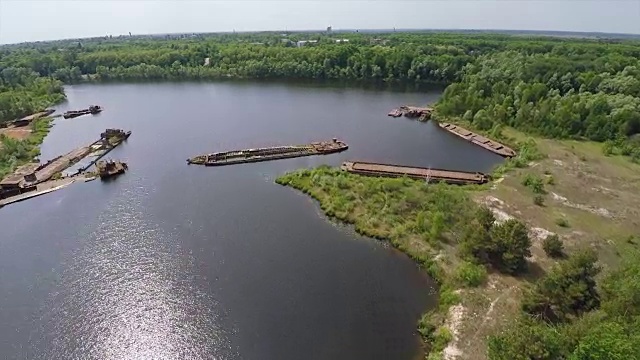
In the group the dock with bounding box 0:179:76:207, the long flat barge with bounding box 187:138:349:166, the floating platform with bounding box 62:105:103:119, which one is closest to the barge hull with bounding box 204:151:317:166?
the long flat barge with bounding box 187:138:349:166

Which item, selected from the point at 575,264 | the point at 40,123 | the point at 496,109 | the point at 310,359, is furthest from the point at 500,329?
the point at 40,123

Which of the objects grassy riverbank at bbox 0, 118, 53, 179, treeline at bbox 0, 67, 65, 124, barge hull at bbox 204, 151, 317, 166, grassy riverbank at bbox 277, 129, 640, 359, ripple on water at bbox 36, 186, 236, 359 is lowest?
ripple on water at bbox 36, 186, 236, 359

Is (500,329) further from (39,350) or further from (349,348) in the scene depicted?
(39,350)

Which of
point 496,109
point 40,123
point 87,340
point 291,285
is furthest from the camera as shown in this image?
point 40,123

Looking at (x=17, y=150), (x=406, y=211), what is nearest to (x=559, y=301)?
(x=406, y=211)

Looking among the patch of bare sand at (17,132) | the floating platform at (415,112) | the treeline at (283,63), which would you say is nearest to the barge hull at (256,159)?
the floating platform at (415,112)

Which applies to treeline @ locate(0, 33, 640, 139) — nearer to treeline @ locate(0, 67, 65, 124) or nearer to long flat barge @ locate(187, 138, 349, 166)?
treeline @ locate(0, 67, 65, 124)
